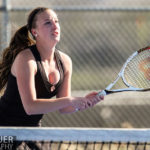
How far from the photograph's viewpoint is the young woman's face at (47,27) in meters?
3.03

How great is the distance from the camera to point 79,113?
5582 mm

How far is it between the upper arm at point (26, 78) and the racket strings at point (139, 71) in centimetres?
65

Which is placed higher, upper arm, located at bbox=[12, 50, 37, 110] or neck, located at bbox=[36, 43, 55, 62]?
neck, located at bbox=[36, 43, 55, 62]

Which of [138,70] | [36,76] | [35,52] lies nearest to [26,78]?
[36,76]

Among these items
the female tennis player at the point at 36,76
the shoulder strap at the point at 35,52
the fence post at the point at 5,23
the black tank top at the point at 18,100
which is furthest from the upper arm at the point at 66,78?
the fence post at the point at 5,23

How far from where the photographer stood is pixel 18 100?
120 inches

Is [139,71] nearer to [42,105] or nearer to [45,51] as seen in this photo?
[45,51]

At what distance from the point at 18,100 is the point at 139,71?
32.7 inches

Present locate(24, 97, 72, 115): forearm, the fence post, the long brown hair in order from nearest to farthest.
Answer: locate(24, 97, 72, 115): forearm, the long brown hair, the fence post

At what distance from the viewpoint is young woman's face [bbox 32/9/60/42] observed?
3.03 m

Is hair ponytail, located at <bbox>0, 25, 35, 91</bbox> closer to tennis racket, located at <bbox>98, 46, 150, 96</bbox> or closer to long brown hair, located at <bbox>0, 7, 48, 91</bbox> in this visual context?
long brown hair, located at <bbox>0, 7, 48, 91</bbox>

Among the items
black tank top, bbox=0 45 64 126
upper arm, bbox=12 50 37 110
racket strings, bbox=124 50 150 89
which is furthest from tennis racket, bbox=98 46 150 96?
upper arm, bbox=12 50 37 110

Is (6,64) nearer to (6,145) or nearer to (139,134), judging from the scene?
(6,145)

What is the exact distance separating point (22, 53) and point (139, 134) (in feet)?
2.82
